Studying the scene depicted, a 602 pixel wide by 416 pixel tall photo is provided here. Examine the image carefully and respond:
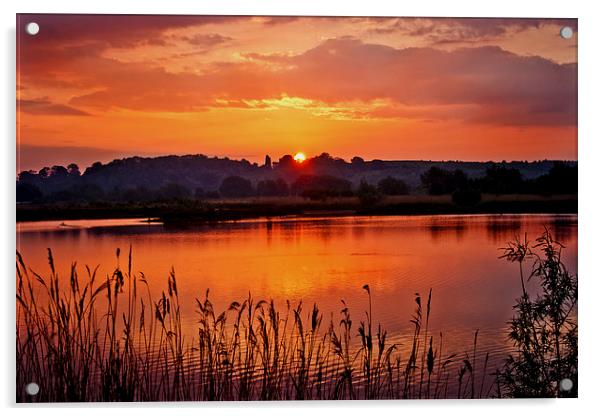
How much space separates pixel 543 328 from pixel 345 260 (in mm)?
1145

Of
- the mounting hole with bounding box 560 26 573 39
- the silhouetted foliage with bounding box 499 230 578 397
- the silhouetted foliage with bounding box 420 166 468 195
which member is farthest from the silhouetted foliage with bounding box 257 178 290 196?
the mounting hole with bounding box 560 26 573 39

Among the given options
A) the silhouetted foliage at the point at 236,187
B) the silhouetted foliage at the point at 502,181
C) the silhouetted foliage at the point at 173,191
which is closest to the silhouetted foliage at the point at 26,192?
the silhouetted foliage at the point at 173,191

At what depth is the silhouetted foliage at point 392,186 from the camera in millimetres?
5121

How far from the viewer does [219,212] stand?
5137mm

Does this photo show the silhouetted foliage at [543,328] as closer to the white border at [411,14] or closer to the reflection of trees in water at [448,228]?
the white border at [411,14]

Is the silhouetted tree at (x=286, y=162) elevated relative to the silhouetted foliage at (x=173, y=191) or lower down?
elevated

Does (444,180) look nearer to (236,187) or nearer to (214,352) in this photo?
(236,187)

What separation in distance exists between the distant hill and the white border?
0.74 ft

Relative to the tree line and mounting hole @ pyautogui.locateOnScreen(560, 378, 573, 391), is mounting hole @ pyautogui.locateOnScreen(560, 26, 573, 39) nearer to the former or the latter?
the tree line

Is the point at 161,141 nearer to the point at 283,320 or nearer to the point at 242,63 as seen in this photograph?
the point at 242,63

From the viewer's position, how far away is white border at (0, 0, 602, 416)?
4.82 meters

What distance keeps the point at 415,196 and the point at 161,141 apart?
4.75ft

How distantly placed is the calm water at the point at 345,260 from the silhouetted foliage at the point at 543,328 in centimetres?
6

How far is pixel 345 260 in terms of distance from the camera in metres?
5.05
